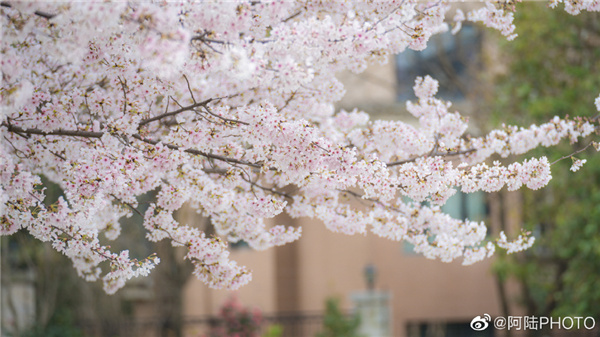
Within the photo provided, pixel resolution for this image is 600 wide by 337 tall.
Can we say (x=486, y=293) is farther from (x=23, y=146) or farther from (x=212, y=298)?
(x=23, y=146)

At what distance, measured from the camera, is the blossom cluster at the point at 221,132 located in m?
2.88

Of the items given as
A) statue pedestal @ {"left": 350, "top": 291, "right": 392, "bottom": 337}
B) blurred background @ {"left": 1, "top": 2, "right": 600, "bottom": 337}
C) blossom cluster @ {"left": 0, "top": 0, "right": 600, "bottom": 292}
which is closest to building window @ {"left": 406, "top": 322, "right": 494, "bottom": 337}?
blurred background @ {"left": 1, "top": 2, "right": 600, "bottom": 337}

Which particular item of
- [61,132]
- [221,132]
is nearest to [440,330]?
[221,132]

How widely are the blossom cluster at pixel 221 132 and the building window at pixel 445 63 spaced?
6.66 metres

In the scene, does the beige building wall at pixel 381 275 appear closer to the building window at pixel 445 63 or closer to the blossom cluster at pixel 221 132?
the building window at pixel 445 63

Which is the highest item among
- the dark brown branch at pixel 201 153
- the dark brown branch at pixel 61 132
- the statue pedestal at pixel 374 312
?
the dark brown branch at pixel 61 132

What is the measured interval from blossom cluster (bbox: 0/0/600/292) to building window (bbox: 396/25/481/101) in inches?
262

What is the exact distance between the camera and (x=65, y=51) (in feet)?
9.20

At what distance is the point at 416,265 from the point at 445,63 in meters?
3.53

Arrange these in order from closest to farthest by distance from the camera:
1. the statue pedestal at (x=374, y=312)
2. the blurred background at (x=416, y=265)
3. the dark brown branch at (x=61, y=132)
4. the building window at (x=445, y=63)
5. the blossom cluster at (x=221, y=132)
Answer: the blossom cluster at (x=221, y=132) → the dark brown branch at (x=61, y=132) → the blurred background at (x=416, y=265) → the building window at (x=445, y=63) → the statue pedestal at (x=374, y=312)

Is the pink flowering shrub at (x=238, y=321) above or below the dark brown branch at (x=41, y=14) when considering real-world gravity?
below

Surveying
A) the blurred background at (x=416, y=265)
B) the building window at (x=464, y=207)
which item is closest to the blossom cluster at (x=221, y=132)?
the blurred background at (x=416, y=265)

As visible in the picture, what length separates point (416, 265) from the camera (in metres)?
11.5

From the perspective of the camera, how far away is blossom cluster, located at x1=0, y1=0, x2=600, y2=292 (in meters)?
2.88
